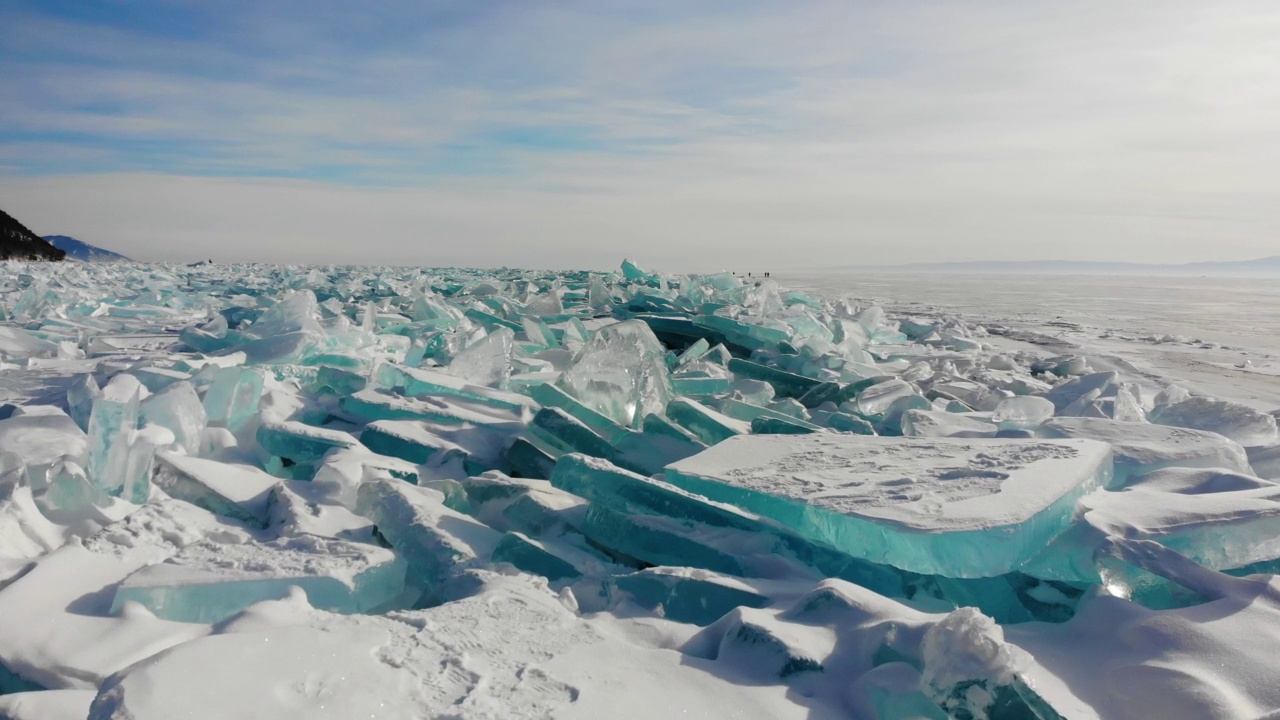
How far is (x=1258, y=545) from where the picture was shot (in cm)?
152

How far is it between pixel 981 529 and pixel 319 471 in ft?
5.02

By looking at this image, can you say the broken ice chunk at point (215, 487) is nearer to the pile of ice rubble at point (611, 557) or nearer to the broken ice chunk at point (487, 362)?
the pile of ice rubble at point (611, 557)

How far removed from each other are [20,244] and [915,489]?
82.9 ft

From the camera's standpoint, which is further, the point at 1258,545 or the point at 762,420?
the point at 762,420

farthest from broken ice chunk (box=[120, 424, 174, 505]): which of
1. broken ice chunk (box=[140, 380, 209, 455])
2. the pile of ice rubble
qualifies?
broken ice chunk (box=[140, 380, 209, 455])

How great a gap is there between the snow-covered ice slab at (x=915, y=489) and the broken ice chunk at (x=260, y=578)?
72cm

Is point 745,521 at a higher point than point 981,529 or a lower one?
lower

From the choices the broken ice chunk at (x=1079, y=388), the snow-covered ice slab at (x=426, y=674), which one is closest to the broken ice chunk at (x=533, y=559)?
the snow-covered ice slab at (x=426, y=674)

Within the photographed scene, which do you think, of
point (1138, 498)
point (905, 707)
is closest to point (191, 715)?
point (905, 707)

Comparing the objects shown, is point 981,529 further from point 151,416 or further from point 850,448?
point 151,416

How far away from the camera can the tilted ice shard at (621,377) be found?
2.77m

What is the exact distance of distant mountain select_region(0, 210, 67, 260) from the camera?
19.5 metres

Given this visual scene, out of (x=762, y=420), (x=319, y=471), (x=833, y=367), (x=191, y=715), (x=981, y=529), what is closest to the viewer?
(x=191, y=715)

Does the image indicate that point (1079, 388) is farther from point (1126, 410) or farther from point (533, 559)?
point (533, 559)
